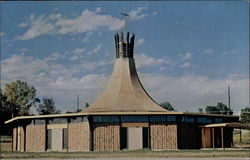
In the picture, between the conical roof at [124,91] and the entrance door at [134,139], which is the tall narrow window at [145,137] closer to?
the entrance door at [134,139]

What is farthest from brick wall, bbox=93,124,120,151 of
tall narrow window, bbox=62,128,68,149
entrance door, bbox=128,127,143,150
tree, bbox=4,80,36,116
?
tree, bbox=4,80,36,116

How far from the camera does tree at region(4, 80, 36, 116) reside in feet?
232

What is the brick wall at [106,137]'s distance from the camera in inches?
1313

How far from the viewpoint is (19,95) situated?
2847 inches

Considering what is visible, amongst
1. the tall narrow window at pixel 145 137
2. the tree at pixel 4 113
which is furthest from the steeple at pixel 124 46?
the tree at pixel 4 113

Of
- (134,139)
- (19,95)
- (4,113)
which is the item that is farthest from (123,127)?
(19,95)

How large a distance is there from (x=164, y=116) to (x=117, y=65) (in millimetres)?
9531

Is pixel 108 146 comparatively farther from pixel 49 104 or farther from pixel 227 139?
pixel 49 104

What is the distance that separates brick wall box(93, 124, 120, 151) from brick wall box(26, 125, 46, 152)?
17.6 ft

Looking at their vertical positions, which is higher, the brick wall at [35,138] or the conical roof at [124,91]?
the conical roof at [124,91]

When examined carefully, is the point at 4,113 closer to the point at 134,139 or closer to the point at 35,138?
the point at 35,138

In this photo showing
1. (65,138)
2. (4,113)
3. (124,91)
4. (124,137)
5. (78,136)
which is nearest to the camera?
(124,137)

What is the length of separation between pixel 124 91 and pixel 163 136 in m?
7.27

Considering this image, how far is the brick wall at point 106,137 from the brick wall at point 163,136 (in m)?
2.78
